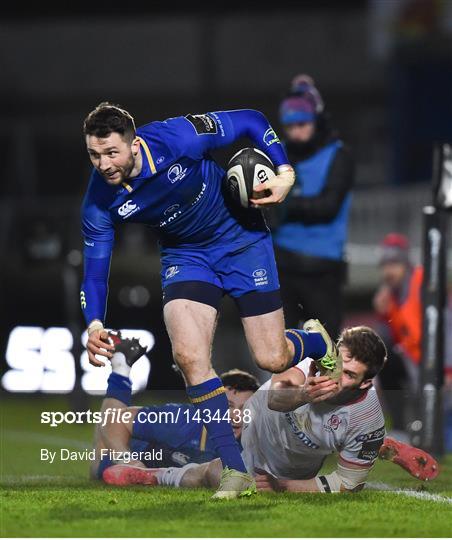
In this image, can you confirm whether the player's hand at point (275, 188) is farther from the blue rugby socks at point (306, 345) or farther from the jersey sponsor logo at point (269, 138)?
the blue rugby socks at point (306, 345)

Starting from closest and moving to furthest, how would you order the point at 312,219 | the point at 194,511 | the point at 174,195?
the point at 194,511 < the point at 174,195 < the point at 312,219

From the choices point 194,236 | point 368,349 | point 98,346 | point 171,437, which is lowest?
point 171,437

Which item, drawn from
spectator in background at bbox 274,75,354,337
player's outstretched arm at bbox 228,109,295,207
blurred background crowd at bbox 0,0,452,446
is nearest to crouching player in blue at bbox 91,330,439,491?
player's outstretched arm at bbox 228,109,295,207

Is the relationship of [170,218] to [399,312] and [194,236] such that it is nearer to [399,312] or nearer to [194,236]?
[194,236]

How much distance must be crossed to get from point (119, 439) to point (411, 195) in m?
8.94

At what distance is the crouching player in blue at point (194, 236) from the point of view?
6.39 m

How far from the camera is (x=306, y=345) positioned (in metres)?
6.84

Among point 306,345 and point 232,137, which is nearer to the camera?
point 232,137

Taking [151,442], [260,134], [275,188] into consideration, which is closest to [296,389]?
[151,442]

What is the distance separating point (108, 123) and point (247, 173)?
73 centimetres

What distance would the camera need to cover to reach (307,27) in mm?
26844

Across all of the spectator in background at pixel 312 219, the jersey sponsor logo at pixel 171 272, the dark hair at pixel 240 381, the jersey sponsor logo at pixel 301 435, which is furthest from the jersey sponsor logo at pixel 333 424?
the spectator in background at pixel 312 219

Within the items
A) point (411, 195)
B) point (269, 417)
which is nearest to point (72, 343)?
point (411, 195)

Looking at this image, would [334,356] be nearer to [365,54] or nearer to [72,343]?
[72,343]
